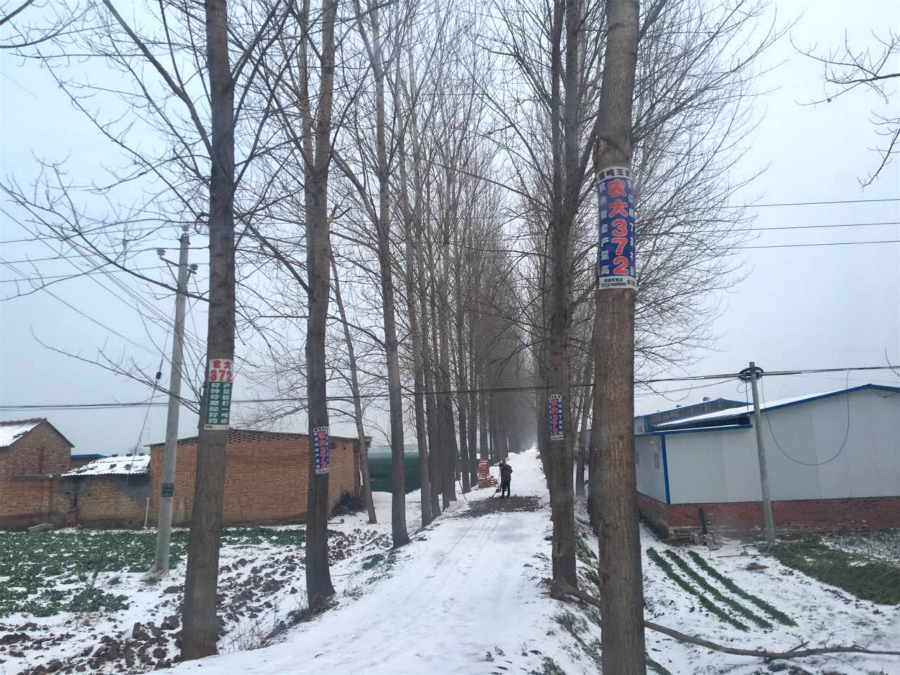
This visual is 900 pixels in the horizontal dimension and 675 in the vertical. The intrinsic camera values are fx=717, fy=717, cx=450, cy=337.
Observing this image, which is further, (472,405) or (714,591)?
(472,405)

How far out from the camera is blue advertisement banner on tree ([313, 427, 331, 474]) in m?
11.7

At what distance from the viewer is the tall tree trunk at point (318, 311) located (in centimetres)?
1100

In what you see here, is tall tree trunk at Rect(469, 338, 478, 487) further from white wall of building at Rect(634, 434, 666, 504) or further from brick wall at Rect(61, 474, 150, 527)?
brick wall at Rect(61, 474, 150, 527)

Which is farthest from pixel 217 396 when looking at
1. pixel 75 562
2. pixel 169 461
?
pixel 75 562

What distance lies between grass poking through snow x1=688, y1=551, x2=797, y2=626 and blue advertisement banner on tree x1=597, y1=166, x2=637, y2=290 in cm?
718

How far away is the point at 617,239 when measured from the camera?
4977 millimetres

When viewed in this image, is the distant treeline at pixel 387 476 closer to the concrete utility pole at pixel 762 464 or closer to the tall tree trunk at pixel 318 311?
the concrete utility pole at pixel 762 464

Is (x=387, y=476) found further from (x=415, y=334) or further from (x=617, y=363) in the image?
(x=617, y=363)

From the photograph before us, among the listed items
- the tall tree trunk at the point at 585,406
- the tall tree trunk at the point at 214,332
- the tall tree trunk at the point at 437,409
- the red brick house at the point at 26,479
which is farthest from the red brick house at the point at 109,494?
the tall tree trunk at the point at 214,332

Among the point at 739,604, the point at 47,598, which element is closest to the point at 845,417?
the point at 739,604

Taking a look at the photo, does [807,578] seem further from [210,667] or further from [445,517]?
[445,517]

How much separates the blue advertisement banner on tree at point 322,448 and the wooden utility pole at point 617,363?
24.4ft

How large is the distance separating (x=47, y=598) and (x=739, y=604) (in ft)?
41.7

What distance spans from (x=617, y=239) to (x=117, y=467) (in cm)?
3367
